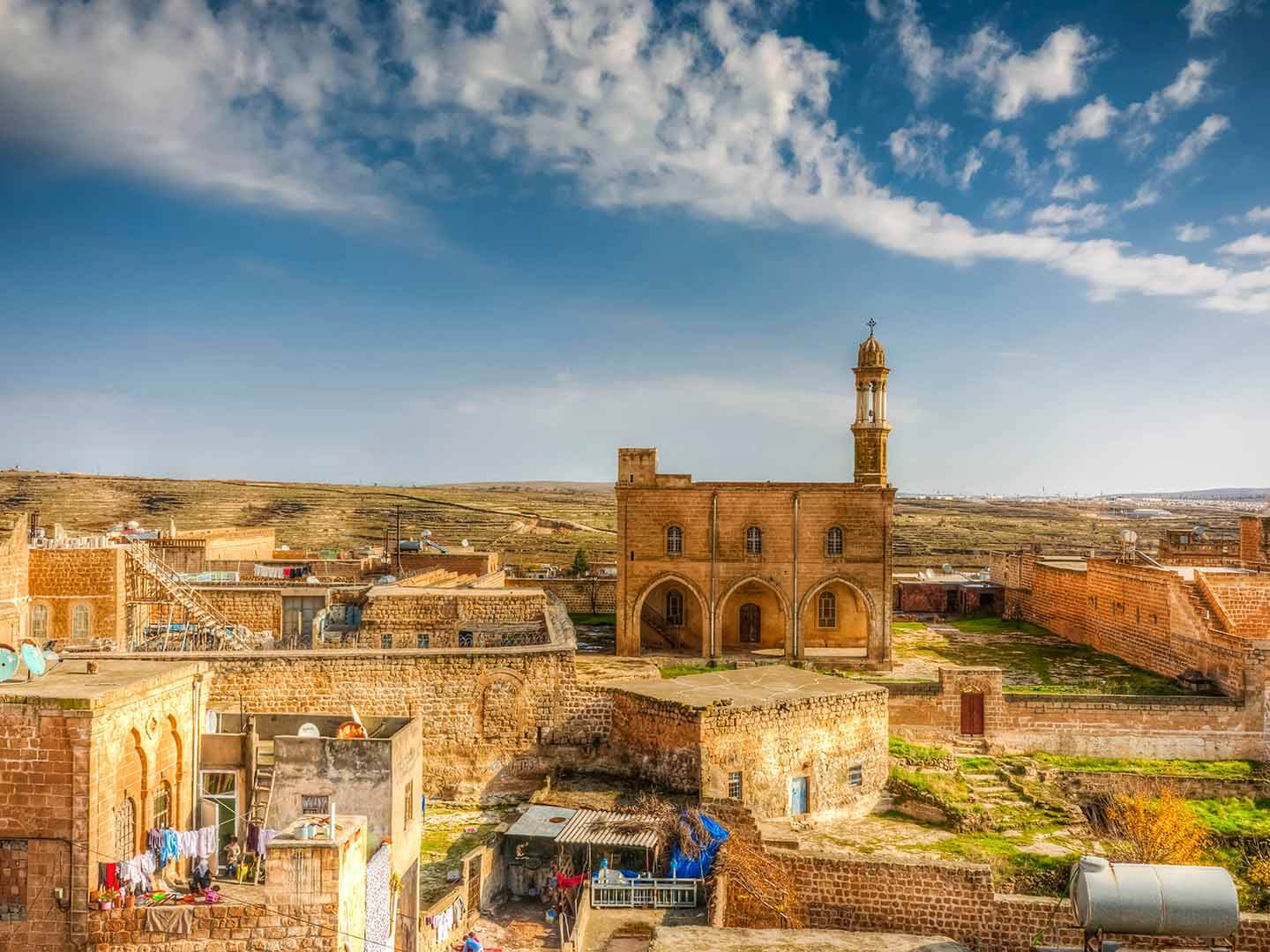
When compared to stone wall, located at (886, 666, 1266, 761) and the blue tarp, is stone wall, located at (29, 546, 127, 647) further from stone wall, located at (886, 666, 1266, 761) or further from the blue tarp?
stone wall, located at (886, 666, 1266, 761)

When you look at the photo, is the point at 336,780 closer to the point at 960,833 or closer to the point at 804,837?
the point at 804,837

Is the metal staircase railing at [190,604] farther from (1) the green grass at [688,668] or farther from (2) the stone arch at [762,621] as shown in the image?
(2) the stone arch at [762,621]

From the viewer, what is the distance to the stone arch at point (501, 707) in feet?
72.2

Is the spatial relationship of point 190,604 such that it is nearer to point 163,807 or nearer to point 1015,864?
point 163,807

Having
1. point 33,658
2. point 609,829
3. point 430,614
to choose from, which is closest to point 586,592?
point 430,614

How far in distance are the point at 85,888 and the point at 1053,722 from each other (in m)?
24.0

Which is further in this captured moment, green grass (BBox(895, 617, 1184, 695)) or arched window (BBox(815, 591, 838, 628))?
arched window (BBox(815, 591, 838, 628))

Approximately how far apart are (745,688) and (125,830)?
525 inches

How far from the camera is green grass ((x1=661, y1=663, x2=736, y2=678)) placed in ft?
94.9

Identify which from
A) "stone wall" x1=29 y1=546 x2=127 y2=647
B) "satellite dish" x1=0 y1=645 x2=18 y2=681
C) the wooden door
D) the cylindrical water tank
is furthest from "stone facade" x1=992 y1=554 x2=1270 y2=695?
"stone wall" x1=29 y1=546 x2=127 y2=647

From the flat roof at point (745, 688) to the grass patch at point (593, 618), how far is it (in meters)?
14.6

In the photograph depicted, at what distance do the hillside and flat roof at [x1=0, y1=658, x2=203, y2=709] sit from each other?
56.2m

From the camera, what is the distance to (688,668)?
29906 mm

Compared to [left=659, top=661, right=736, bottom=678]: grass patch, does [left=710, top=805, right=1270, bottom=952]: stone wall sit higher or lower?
lower
